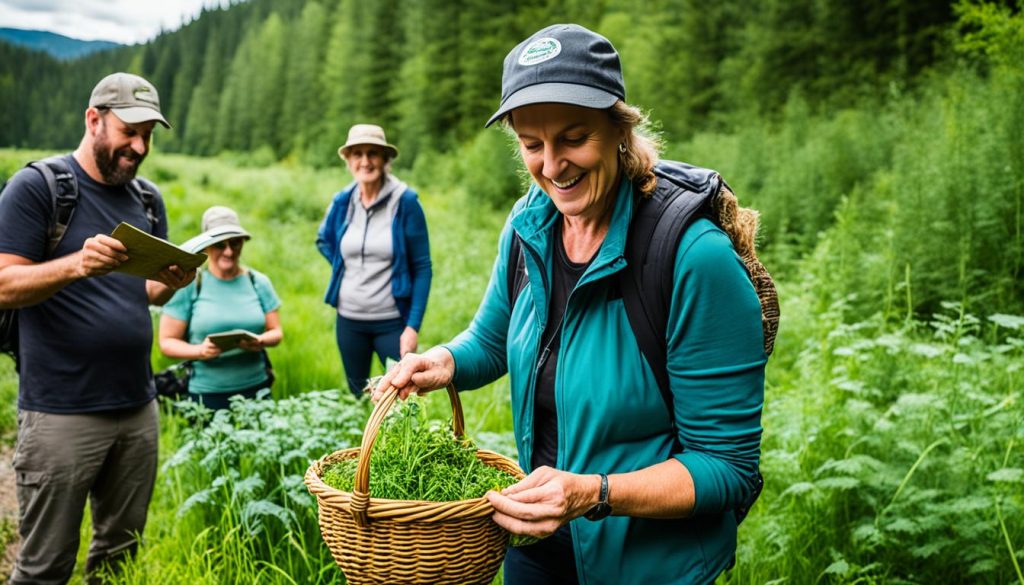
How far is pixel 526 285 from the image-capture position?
6.93 ft

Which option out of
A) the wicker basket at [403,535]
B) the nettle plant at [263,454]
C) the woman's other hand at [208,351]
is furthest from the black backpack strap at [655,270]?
the woman's other hand at [208,351]

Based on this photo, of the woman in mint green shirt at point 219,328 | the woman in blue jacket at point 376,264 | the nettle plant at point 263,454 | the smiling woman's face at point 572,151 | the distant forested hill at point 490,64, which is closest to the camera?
the smiling woman's face at point 572,151

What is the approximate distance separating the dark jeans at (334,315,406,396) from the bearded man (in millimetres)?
2096

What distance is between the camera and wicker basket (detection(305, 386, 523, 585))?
5.35ft

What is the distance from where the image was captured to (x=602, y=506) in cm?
164

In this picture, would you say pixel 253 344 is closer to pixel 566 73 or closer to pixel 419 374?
pixel 419 374

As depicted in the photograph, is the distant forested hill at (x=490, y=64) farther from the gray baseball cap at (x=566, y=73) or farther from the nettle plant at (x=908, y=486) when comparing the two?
the gray baseball cap at (x=566, y=73)

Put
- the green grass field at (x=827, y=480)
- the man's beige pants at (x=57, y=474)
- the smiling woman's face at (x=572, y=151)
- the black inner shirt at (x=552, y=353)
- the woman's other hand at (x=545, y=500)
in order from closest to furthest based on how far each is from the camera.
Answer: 1. the woman's other hand at (x=545, y=500)
2. the smiling woman's face at (x=572, y=151)
3. the black inner shirt at (x=552, y=353)
4. the man's beige pants at (x=57, y=474)
5. the green grass field at (x=827, y=480)

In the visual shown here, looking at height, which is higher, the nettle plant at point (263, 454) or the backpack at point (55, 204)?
the backpack at point (55, 204)

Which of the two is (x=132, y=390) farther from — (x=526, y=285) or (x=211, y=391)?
(x=526, y=285)

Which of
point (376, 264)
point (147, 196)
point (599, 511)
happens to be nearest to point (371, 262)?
point (376, 264)

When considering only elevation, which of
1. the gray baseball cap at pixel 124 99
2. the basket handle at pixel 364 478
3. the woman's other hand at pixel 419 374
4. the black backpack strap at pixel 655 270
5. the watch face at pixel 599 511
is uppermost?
the gray baseball cap at pixel 124 99

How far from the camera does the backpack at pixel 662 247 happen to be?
1704 millimetres

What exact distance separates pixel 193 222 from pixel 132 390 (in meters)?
15.1
